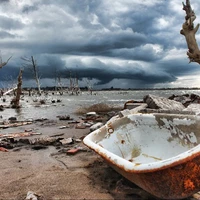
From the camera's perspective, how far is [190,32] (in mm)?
8820

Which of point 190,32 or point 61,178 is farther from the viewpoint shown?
point 190,32

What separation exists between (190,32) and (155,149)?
6122 millimetres

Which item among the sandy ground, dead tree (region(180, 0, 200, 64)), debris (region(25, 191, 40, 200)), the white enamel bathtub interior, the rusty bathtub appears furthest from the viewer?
dead tree (region(180, 0, 200, 64))

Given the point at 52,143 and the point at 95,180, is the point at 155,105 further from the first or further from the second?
the point at 95,180

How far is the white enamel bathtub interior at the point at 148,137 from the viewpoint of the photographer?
148 inches

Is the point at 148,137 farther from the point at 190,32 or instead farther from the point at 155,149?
the point at 190,32

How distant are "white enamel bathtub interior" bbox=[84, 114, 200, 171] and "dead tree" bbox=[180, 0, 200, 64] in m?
5.56

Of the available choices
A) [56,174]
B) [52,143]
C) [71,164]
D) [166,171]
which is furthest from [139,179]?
[52,143]

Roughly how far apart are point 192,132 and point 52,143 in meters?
3.57

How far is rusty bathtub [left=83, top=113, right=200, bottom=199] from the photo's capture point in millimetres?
2430

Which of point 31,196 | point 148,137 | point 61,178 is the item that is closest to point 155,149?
point 148,137

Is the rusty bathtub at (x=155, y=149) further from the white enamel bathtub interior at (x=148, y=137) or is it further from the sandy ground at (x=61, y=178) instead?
the sandy ground at (x=61, y=178)

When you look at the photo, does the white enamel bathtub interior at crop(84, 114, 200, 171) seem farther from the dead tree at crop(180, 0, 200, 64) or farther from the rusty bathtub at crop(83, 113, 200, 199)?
the dead tree at crop(180, 0, 200, 64)

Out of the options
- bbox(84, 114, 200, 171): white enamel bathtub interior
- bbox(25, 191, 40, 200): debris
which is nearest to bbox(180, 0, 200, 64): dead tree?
bbox(84, 114, 200, 171): white enamel bathtub interior
